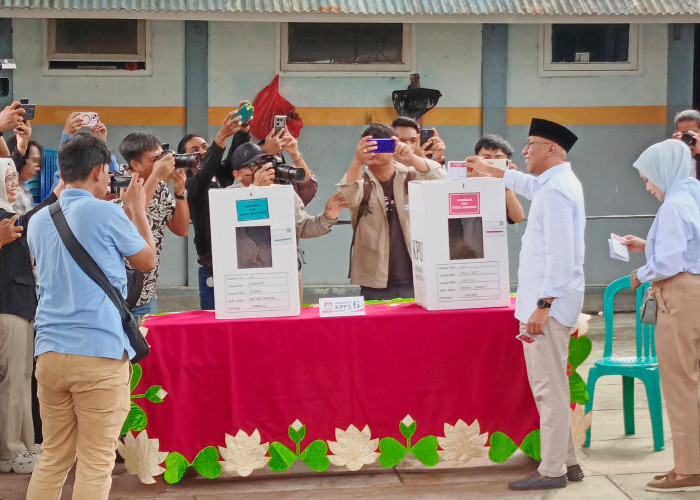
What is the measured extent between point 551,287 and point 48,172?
465 cm

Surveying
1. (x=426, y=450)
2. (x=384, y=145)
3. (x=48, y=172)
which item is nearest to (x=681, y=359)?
(x=426, y=450)

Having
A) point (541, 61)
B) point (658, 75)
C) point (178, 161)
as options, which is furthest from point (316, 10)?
point (178, 161)

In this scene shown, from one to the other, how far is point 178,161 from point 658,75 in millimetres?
7333

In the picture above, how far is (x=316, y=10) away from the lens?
9.95 m

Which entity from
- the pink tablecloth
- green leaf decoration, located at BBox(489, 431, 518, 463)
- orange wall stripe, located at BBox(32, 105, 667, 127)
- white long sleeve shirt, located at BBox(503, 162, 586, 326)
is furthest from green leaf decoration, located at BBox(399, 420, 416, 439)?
orange wall stripe, located at BBox(32, 105, 667, 127)

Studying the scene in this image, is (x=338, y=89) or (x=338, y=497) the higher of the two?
(x=338, y=89)

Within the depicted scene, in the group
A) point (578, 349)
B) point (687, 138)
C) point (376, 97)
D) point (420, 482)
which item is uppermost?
point (376, 97)

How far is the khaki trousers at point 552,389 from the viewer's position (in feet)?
16.5

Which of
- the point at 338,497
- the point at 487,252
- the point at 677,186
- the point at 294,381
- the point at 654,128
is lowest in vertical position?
the point at 338,497

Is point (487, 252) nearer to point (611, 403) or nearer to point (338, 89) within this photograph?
point (611, 403)

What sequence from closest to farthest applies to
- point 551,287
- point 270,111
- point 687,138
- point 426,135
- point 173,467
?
point 551,287 < point 173,467 < point 687,138 < point 426,135 < point 270,111

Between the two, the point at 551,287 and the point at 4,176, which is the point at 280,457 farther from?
the point at 4,176

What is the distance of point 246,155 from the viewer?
5734 millimetres

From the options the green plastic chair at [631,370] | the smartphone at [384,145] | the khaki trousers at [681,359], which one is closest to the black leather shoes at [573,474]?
the khaki trousers at [681,359]
